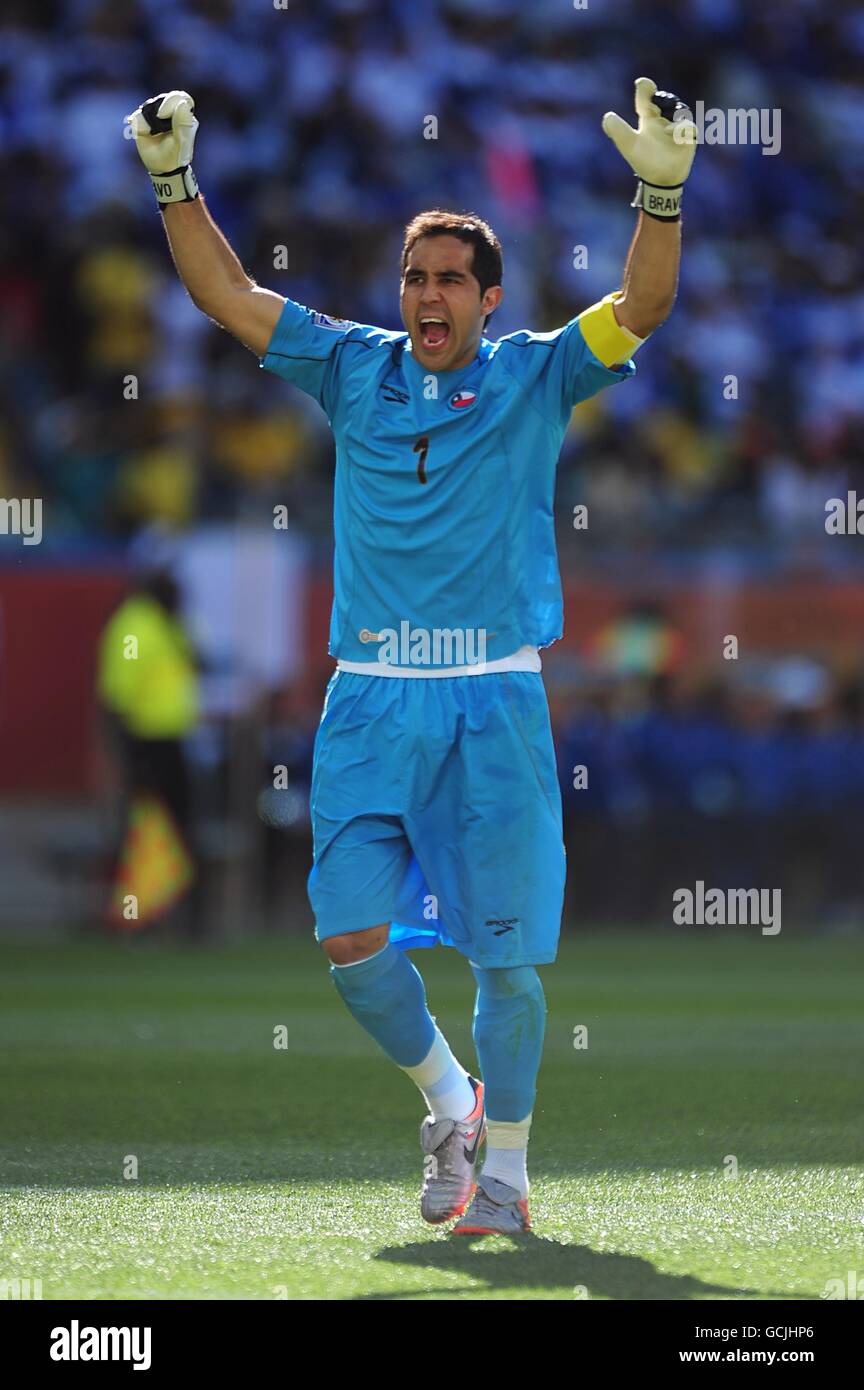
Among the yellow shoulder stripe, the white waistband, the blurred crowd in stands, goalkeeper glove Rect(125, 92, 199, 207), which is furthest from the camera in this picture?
the blurred crowd in stands

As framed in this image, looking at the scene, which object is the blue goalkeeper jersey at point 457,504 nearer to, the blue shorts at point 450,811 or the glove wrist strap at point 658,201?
the blue shorts at point 450,811

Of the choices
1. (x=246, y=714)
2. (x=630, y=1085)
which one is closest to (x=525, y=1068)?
(x=630, y=1085)

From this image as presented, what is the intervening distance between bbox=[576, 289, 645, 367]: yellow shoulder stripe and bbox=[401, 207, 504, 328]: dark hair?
27 cm

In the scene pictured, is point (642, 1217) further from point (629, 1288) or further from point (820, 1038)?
point (820, 1038)

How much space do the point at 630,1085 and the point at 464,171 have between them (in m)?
12.2

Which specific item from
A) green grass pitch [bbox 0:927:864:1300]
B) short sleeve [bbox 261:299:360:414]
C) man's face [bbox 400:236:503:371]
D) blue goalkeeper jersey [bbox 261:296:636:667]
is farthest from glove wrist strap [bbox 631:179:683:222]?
green grass pitch [bbox 0:927:864:1300]

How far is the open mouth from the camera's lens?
5.89m

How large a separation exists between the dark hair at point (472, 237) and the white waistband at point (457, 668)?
0.85 metres

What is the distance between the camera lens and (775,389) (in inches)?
766

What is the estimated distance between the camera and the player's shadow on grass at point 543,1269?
4.82 metres

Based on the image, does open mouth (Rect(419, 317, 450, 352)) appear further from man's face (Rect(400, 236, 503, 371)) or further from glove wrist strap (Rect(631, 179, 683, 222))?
glove wrist strap (Rect(631, 179, 683, 222))

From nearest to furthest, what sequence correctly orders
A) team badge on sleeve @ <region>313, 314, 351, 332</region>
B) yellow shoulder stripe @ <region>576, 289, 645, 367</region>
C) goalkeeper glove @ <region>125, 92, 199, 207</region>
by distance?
yellow shoulder stripe @ <region>576, 289, 645, 367</region> < goalkeeper glove @ <region>125, 92, 199, 207</region> < team badge on sleeve @ <region>313, 314, 351, 332</region>

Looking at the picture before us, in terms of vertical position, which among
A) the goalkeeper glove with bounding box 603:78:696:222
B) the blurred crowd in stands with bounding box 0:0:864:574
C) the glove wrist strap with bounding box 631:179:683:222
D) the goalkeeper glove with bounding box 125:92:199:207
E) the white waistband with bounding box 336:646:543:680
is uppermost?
the blurred crowd in stands with bounding box 0:0:864:574

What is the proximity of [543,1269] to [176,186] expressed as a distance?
9.09 feet
